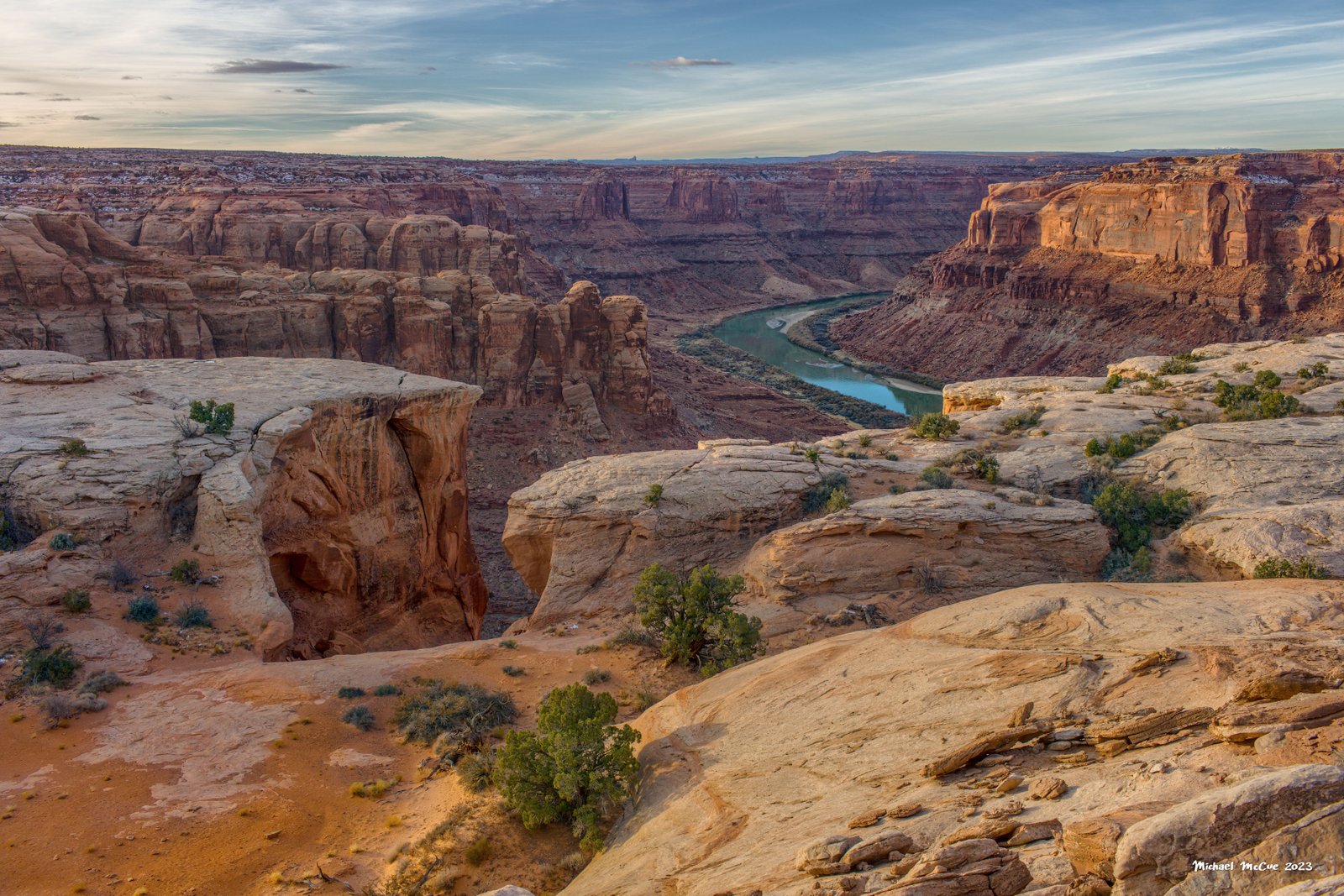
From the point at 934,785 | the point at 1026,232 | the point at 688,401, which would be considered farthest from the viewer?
the point at 1026,232

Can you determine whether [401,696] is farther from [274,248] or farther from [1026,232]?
[1026,232]

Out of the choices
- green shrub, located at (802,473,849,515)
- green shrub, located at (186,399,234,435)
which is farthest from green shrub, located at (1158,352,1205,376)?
green shrub, located at (186,399,234,435)

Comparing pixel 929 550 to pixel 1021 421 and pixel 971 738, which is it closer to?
pixel 971 738

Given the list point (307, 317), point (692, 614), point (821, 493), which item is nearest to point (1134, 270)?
point (307, 317)

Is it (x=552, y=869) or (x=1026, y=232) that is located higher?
(x=1026, y=232)

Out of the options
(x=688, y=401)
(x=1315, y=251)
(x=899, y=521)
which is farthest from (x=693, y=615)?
(x=1315, y=251)

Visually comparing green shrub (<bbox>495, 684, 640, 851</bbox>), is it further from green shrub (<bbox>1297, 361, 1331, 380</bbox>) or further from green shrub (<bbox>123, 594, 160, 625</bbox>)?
green shrub (<bbox>1297, 361, 1331, 380</bbox>)
